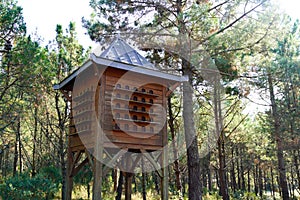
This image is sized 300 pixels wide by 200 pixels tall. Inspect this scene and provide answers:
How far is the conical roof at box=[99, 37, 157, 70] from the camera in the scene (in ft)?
18.8

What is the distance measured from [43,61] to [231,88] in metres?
6.02

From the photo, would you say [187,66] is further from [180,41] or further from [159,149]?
[159,149]

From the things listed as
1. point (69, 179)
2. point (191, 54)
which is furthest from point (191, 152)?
point (69, 179)

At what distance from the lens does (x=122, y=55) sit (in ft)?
19.6

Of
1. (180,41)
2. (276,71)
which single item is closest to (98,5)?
(180,41)

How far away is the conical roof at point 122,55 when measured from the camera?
5727 mm

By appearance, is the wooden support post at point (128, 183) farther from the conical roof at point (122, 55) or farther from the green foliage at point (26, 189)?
the conical roof at point (122, 55)

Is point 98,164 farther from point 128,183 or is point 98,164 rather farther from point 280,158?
point 280,158

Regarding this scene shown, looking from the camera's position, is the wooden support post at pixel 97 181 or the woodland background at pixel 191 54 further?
the woodland background at pixel 191 54

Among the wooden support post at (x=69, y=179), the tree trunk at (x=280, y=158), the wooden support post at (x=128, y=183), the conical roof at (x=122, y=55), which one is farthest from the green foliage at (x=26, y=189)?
the tree trunk at (x=280, y=158)

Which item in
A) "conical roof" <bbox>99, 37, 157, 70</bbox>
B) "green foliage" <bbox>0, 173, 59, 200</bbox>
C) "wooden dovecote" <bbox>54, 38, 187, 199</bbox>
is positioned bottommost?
"green foliage" <bbox>0, 173, 59, 200</bbox>

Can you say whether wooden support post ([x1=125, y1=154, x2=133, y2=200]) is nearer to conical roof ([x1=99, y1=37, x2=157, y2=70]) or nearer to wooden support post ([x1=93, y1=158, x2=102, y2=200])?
wooden support post ([x1=93, y1=158, x2=102, y2=200])

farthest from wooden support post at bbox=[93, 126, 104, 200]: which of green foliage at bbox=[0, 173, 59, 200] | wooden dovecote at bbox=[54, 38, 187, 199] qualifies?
green foliage at bbox=[0, 173, 59, 200]

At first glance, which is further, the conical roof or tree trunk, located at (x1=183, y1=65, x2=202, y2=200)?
tree trunk, located at (x1=183, y1=65, x2=202, y2=200)
